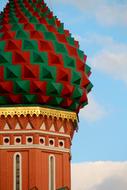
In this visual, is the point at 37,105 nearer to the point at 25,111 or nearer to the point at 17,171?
the point at 25,111

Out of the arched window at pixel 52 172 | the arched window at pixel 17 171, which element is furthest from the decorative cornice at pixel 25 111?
the arched window at pixel 52 172

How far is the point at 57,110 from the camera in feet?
130

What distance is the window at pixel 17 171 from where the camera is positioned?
3857cm

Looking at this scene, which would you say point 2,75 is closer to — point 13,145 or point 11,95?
point 11,95

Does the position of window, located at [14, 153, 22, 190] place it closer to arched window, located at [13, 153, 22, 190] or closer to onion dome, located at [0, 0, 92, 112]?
arched window, located at [13, 153, 22, 190]

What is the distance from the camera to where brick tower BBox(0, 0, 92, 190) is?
38.8 metres

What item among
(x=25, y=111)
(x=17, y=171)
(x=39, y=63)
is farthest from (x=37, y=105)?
(x=17, y=171)

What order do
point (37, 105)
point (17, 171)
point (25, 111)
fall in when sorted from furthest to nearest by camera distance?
1. point (37, 105)
2. point (25, 111)
3. point (17, 171)

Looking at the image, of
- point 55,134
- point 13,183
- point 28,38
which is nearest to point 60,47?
point 28,38

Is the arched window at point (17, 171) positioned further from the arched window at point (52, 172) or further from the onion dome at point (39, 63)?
the onion dome at point (39, 63)

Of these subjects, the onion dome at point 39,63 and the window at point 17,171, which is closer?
the window at point 17,171

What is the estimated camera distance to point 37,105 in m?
39.2

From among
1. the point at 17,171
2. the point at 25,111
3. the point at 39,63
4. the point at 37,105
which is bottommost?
the point at 17,171

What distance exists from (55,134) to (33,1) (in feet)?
24.5
